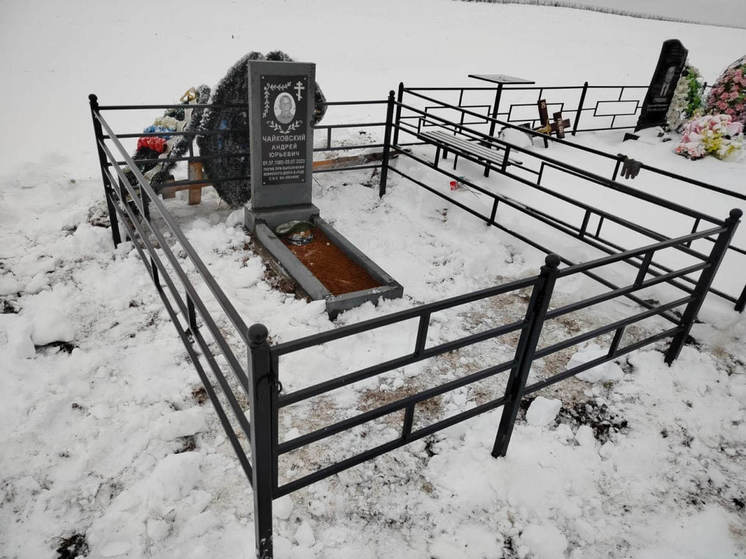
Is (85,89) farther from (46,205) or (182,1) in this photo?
(182,1)

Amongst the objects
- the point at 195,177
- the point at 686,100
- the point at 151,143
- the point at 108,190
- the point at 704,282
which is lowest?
the point at 195,177

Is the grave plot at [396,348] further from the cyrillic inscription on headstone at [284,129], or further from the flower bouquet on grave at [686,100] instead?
the flower bouquet on grave at [686,100]

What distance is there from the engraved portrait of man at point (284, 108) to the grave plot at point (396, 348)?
689mm

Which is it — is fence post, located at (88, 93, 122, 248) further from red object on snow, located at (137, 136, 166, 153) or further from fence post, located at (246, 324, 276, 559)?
fence post, located at (246, 324, 276, 559)

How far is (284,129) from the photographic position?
18.4 ft

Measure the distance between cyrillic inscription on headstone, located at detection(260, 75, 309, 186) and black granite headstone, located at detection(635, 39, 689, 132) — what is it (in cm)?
906

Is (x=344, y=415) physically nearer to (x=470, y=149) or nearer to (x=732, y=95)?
(x=470, y=149)

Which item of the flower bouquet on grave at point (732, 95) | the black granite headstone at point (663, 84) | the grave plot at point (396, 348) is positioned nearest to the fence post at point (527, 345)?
the grave plot at point (396, 348)

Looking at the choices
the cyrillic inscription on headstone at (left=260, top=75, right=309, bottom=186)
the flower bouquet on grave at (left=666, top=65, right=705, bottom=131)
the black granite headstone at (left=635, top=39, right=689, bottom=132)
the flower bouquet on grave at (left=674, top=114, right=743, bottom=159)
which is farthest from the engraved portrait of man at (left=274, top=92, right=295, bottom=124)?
the flower bouquet on grave at (left=666, top=65, right=705, bottom=131)

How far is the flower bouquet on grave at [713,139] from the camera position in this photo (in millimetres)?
9625

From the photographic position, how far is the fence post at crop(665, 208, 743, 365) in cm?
332

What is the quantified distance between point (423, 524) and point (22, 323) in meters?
3.40

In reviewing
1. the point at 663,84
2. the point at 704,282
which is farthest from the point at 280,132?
the point at 663,84

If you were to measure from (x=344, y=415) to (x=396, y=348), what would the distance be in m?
0.84
